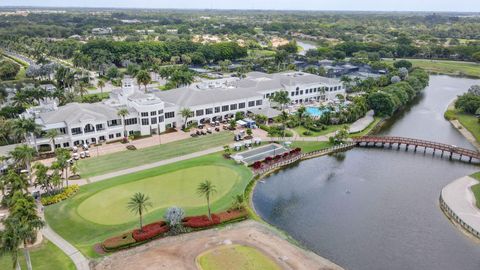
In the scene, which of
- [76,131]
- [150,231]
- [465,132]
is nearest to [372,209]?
[150,231]

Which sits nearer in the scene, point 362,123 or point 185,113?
point 185,113

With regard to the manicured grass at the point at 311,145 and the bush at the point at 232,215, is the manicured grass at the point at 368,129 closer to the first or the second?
the manicured grass at the point at 311,145

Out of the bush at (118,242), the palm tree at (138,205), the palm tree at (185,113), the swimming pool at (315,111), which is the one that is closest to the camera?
the bush at (118,242)

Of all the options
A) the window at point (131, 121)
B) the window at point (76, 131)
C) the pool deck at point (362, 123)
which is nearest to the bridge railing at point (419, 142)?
the pool deck at point (362, 123)

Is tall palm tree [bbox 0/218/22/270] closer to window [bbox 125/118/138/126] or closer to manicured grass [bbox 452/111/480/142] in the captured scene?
window [bbox 125/118/138/126]

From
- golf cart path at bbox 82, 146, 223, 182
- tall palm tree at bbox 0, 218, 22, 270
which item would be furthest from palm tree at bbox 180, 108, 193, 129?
tall palm tree at bbox 0, 218, 22, 270

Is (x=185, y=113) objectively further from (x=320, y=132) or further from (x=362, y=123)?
(x=362, y=123)
